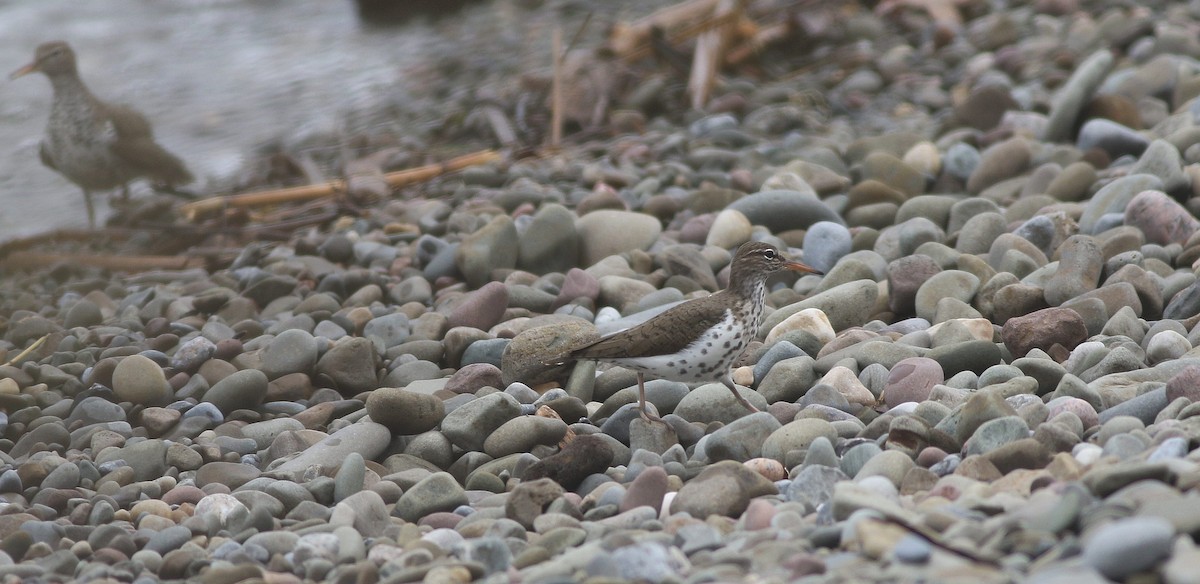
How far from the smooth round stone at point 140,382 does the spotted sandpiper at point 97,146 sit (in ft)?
12.0

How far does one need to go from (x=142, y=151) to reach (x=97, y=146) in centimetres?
35

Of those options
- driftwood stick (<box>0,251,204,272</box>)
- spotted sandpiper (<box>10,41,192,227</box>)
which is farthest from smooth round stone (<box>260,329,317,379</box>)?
spotted sandpiper (<box>10,41,192,227</box>)

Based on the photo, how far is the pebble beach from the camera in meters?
4.49

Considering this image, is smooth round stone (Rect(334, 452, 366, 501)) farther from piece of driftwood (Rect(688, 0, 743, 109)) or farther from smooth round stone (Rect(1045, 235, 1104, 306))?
piece of driftwood (Rect(688, 0, 743, 109))

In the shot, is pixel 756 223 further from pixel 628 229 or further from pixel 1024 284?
pixel 1024 284

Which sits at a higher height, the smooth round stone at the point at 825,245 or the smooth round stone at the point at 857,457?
the smooth round stone at the point at 857,457

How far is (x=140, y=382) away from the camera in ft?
22.4

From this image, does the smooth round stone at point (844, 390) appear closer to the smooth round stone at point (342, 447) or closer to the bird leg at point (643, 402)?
the bird leg at point (643, 402)

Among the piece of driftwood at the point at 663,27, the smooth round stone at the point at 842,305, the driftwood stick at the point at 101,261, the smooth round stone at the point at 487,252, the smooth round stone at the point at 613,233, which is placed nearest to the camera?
the smooth round stone at the point at 842,305

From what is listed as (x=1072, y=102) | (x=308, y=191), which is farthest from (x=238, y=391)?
(x=1072, y=102)

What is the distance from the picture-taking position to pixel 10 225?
10445mm

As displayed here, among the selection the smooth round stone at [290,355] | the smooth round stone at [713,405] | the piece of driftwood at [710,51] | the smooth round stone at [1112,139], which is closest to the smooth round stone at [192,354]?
the smooth round stone at [290,355]

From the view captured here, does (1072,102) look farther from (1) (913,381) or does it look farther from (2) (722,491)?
(2) (722,491)

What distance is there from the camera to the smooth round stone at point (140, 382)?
6.80 meters
